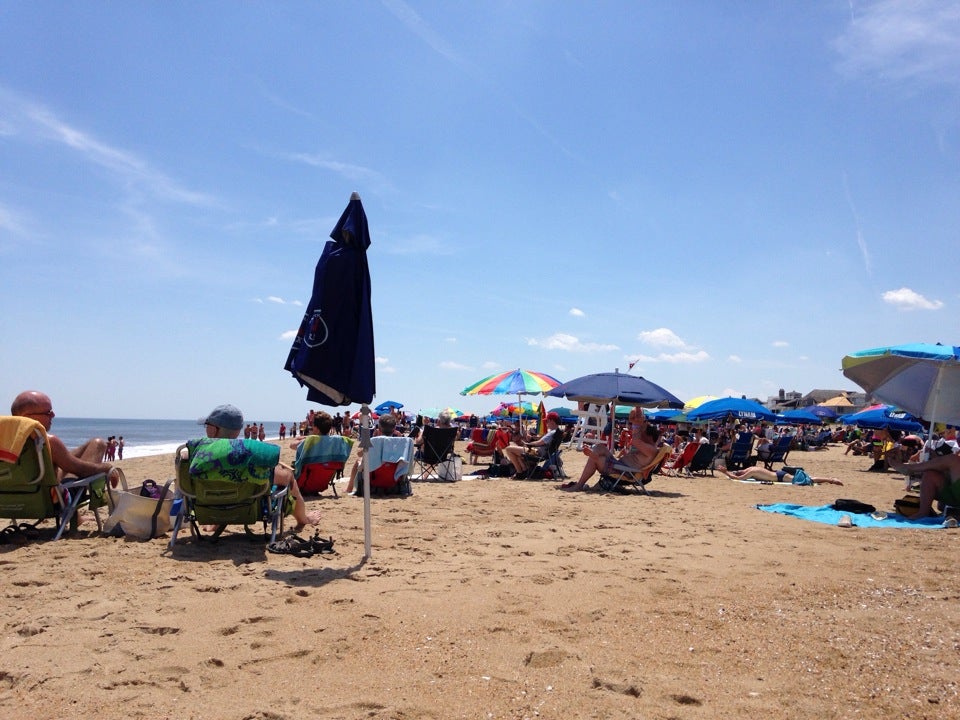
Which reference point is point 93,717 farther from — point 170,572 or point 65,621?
point 170,572

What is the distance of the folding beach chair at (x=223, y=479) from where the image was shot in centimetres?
421

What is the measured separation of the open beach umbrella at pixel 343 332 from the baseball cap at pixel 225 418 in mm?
662

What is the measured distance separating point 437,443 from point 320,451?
112 inches

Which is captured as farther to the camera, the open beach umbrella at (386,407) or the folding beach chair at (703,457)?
the open beach umbrella at (386,407)

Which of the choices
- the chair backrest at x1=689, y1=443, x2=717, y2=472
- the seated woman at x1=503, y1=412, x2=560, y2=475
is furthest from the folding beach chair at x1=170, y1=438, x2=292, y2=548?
the chair backrest at x1=689, y1=443, x2=717, y2=472

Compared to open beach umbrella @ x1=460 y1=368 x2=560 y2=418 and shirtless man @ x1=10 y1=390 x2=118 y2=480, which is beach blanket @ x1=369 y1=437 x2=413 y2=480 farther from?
open beach umbrella @ x1=460 y1=368 x2=560 y2=418

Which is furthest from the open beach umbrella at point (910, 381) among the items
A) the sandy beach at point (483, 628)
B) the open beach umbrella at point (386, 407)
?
the open beach umbrella at point (386, 407)

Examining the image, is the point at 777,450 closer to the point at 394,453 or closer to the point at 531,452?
the point at 531,452

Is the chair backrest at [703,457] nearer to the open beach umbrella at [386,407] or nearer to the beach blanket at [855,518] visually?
the beach blanket at [855,518]

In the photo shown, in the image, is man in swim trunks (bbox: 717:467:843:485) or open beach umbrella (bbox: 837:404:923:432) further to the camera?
open beach umbrella (bbox: 837:404:923:432)

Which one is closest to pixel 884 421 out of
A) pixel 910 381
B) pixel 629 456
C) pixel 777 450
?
pixel 777 450

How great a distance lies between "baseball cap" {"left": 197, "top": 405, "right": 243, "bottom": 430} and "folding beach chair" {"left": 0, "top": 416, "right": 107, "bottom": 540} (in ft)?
3.28

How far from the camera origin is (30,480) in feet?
14.3

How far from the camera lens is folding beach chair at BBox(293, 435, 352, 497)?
269 inches
